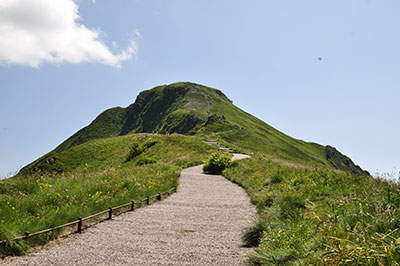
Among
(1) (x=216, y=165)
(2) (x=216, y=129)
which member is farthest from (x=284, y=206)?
(2) (x=216, y=129)

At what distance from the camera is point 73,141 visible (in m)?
179

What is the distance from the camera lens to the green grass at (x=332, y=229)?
4.04 meters

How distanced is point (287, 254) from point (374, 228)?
5.46 feet

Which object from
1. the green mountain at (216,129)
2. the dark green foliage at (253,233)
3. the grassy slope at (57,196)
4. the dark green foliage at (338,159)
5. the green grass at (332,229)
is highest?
the green mountain at (216,129)

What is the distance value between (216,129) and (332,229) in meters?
84.1

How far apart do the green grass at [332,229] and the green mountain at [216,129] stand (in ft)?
113

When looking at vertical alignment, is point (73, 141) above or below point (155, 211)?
above

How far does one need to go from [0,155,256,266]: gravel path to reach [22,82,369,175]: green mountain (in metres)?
34.2

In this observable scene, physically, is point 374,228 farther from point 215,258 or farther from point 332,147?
point 332,147

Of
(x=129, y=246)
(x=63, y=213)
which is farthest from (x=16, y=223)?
(x=129, y=246)

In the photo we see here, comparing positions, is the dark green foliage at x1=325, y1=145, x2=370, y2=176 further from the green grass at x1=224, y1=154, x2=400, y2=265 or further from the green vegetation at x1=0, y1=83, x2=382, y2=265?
the green grass at x1=224, y1=154, x2=400, y2=265

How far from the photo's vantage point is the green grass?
4039 millimetres

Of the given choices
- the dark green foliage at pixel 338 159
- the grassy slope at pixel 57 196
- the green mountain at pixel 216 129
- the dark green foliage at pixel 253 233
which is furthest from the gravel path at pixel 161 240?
the dark green foliage at pixel 338 159

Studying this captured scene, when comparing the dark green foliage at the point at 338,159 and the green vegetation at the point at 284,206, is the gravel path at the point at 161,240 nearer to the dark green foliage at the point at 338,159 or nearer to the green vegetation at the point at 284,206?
the green vegetation at the point at 284,206
